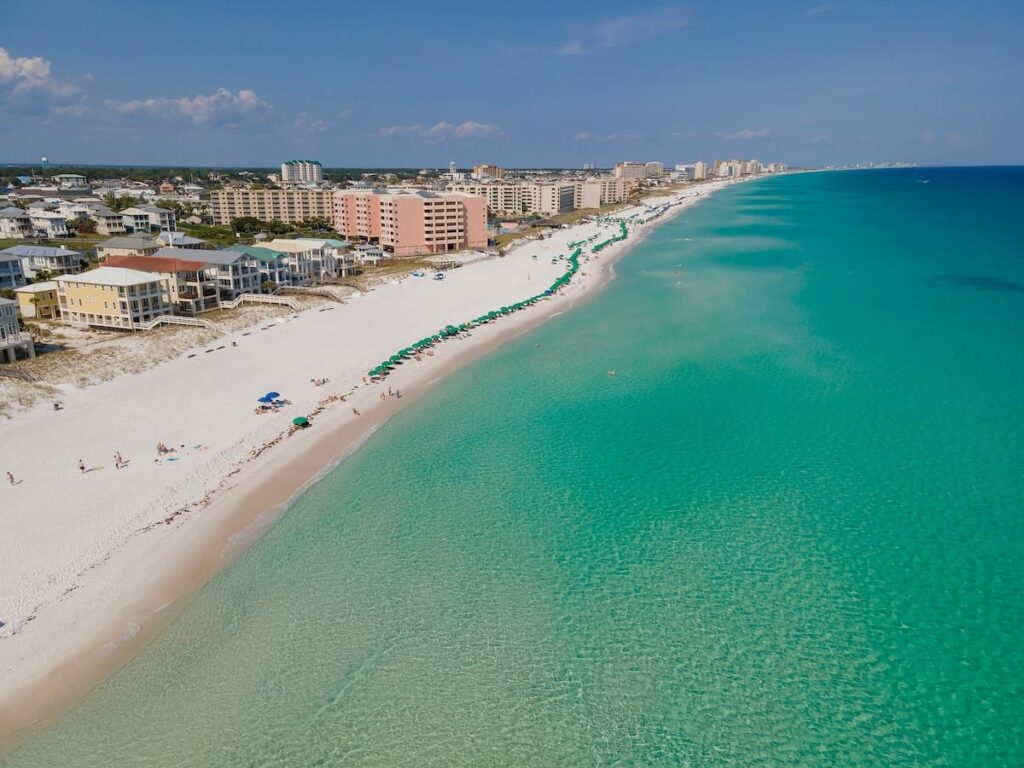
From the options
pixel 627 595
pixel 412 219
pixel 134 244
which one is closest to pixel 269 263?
pixel 134 244

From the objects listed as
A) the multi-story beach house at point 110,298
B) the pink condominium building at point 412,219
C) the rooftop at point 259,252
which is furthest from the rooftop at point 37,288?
the pink condominium building at point 412,219

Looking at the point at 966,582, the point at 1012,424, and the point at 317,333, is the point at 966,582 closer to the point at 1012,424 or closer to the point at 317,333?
the point at 1012,424

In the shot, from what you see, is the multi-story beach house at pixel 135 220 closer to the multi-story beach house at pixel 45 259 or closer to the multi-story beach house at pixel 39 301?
the multi-story beach house at pixel 45 259

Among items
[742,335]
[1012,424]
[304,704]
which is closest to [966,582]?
[1012,424]

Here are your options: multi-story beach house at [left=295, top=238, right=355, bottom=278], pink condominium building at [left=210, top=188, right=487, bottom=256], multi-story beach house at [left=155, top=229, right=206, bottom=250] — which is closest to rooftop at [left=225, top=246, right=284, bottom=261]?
multi-story beach house at [left=295, top=238, right=355, bottom=278]

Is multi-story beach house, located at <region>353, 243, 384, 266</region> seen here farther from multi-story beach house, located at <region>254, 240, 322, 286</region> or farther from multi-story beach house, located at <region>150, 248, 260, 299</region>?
multi-story beach house, located at <region>150, 248, 260, 299</region>

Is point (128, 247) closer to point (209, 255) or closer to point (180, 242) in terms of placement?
point (180, 242)
